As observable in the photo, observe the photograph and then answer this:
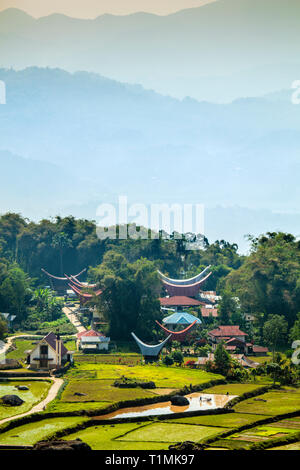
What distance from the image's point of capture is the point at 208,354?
43.8 meters

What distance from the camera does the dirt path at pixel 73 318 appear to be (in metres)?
52.6

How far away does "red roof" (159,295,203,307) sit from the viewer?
190ft

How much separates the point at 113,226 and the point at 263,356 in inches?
1485

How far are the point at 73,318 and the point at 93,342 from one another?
11.4 meters

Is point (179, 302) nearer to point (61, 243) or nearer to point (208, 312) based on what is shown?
point (208, 312)

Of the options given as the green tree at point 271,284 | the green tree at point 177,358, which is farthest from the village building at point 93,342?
the green tree at point 271,284

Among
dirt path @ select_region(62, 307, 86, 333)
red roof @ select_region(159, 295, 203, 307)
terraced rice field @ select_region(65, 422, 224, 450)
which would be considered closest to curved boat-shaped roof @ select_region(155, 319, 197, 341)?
dirt path @ select_region(62, 307, 86, 333)

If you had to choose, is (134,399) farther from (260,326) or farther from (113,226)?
(113,226)

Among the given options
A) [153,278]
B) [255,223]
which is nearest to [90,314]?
[153,278]

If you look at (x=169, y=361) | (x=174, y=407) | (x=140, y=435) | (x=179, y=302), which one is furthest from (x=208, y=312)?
(x=140, y=435)

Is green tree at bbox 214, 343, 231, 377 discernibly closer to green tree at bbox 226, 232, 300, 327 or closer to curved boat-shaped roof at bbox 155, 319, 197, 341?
curved boat-shaped roof at bbox 155, 319, 197, 341

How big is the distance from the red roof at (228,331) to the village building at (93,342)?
328 inches

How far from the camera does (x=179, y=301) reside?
193ft

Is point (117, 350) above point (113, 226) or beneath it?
beneath
